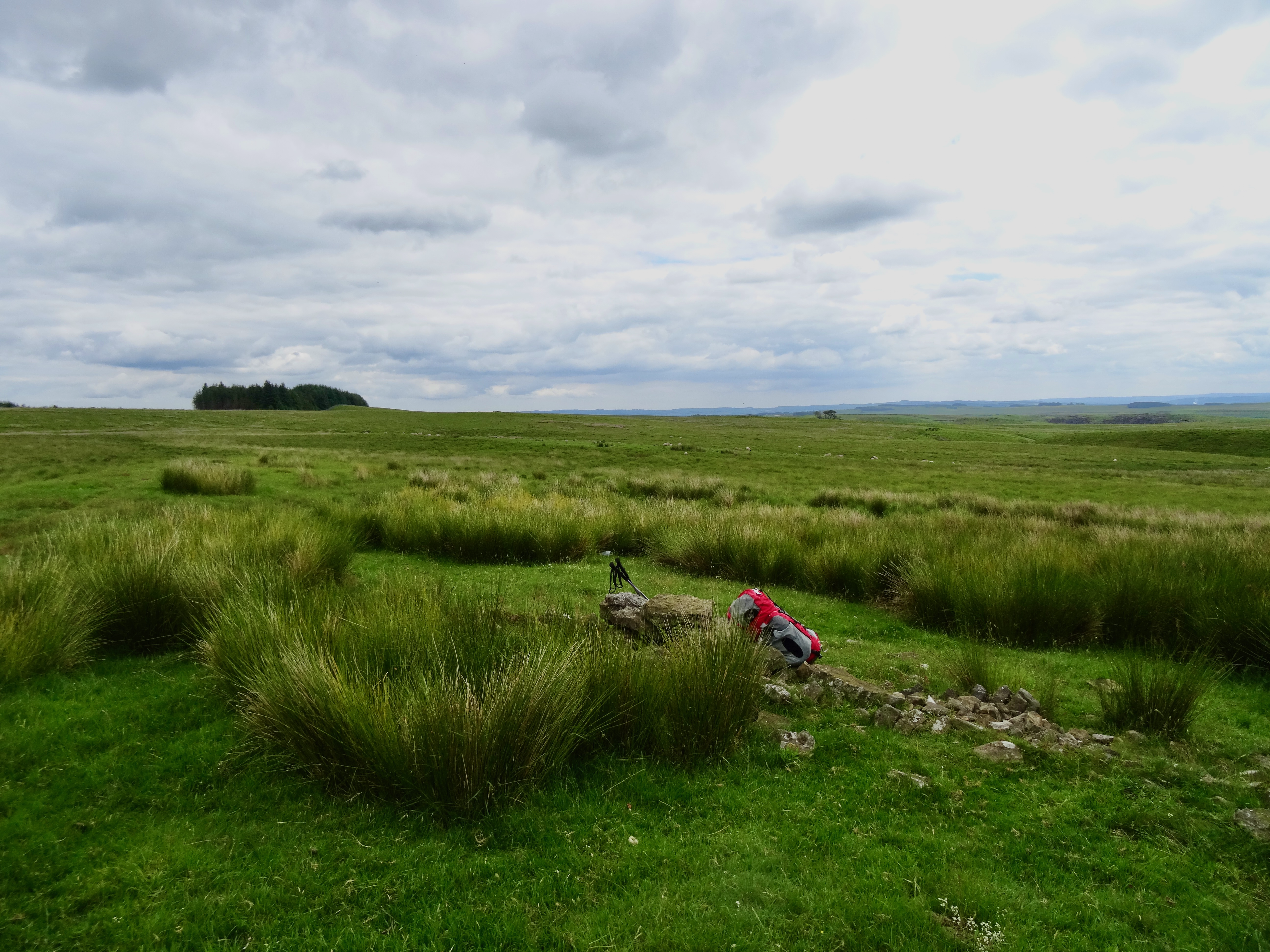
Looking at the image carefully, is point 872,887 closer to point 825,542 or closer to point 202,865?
point 202,865

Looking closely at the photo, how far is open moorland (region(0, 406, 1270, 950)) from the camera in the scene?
11.9 ft

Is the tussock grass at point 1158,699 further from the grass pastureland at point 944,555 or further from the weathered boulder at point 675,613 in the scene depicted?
the weathered boulder at point 675,613

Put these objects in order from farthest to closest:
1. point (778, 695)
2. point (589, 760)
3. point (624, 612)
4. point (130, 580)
A: point (624, 612) < point (130, 580) < point (778, 695) < point (589, 760)

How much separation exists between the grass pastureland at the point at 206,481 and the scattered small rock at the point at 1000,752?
61.6 ft

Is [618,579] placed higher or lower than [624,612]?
lower

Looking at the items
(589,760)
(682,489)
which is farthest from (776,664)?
(682,489)

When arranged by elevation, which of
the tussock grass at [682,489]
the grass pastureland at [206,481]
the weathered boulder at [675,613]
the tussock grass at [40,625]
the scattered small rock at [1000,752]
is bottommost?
the scattered small rock at [1000,752]

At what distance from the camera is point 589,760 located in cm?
518

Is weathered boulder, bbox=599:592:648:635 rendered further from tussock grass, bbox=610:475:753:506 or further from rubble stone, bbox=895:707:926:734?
tussock grass, bbox=610:475:753:506

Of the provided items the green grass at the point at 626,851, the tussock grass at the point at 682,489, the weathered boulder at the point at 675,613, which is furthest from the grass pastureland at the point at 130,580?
the tussock grass at the point at 682,489

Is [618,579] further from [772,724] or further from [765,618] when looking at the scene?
[772,724]

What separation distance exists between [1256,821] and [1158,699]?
1.81 m

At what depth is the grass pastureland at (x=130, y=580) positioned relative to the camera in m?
6.26

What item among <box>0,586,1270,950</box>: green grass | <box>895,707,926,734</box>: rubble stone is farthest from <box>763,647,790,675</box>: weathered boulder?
<box>0,586,1270,950</box>: green grass
